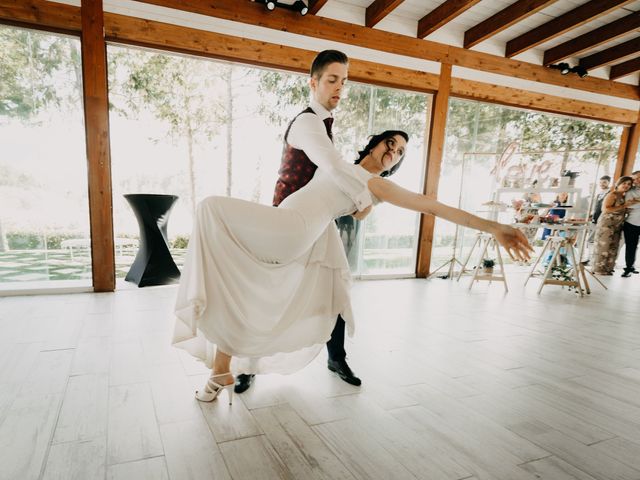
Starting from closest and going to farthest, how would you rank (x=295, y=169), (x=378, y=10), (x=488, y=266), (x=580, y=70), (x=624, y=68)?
(x=295, y=169)
(x=378, y=10)
(x=488, y=266)
(x=580, y=70)
(x=624, y=68)

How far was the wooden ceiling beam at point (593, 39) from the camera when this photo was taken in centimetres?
486

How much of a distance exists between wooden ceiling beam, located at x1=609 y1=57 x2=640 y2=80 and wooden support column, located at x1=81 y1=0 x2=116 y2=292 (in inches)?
308

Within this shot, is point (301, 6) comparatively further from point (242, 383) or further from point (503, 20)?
point (242, 383)

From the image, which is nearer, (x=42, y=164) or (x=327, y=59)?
(x=327, y=59)

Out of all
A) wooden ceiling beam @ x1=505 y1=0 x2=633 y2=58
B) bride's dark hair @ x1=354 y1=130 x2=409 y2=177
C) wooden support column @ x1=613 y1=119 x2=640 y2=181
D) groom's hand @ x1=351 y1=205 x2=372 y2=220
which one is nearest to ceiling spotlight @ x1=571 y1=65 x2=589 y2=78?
wooden ceiling beam @ x1=505 y1=0 x2=633 y2=58

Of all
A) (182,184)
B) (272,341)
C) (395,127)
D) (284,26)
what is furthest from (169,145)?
(272,341)

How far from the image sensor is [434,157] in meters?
5.20

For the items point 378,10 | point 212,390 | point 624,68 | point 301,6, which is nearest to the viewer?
point 212,390

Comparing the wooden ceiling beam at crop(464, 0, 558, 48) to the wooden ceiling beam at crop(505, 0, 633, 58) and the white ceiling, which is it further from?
the wooden ceiling beam at crop(505, 0, 633, 58)

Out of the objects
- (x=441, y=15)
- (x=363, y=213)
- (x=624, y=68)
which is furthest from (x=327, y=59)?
(x=624, y=68)

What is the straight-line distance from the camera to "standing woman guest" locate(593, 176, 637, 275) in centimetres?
577

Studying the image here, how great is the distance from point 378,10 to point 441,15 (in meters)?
0.81

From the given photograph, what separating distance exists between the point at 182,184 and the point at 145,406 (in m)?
3.78

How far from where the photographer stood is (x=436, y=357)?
2350 mm
